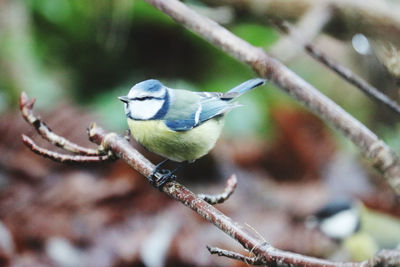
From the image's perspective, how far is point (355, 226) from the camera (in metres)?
1.71

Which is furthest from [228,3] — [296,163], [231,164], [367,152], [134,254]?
[296,163]

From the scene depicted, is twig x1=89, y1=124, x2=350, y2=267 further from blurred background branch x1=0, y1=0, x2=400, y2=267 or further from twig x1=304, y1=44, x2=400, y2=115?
blurred background branch x1=0, y1=0, x2=400, y2=267

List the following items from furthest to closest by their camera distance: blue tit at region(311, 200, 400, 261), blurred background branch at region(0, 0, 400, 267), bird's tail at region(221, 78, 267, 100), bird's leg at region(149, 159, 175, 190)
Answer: blue tit at region(311, 200, 400, 261), blurred background branch at region(0, 0, 400, 267), bird's leg at region(149, 159, 175, 190), bird's tail at region(221, 78, 267, 100)

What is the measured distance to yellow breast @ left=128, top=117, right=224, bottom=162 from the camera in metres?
0.54

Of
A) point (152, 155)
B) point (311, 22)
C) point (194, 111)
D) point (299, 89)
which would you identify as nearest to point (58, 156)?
point (194, 111)

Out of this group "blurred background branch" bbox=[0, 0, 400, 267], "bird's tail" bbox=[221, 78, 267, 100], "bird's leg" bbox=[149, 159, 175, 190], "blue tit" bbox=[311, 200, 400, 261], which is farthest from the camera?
"blue tit" bbox=[311, 200, 400, 261]

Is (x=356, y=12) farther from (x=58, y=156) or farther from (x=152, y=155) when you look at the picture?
(x=152, y=155)

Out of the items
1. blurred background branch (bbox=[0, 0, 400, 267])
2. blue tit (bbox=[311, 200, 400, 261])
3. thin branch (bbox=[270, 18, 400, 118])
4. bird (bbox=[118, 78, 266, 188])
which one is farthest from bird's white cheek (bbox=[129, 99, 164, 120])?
blue tit (bbox=[311, 200, 400, 261])

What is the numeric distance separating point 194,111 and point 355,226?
1.28 meters

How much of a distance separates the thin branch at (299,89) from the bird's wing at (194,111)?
0.09m

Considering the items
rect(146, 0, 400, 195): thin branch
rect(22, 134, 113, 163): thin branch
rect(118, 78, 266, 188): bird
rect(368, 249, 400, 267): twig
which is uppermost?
rect(146, 0, 400, 195): thin branch

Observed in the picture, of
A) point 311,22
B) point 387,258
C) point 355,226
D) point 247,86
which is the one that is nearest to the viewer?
point 387,258

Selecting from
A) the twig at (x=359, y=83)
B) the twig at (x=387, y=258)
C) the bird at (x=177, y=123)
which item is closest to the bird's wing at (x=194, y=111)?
the bird at (x=177, y=123)

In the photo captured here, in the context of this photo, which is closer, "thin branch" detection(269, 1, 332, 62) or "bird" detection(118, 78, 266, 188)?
"bird" detection(118, 78, 266, 188)
